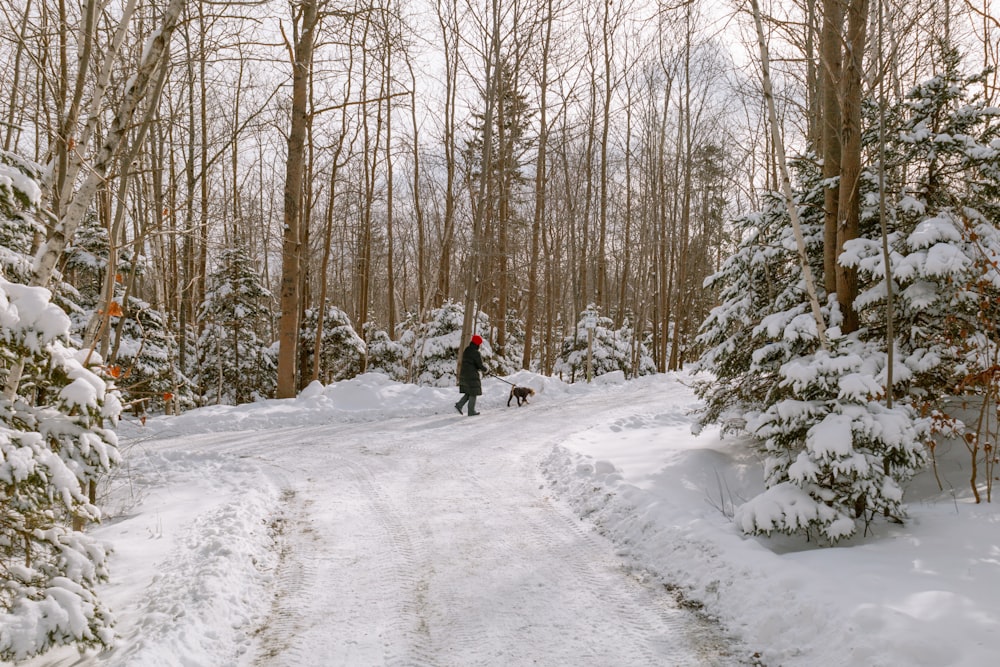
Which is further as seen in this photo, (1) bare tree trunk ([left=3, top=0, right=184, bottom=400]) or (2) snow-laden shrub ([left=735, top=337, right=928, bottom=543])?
(2) snow-laden shrub ([left=735, top=337, right=928, bottom=543])

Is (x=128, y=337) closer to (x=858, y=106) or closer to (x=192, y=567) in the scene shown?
(x=192, y=567)

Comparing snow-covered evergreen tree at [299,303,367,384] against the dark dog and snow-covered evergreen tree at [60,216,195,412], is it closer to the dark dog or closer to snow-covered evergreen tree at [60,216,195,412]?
snow-covered evergreen tree at [60,216,195,412]

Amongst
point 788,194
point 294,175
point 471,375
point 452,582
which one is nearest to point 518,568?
point 452,582

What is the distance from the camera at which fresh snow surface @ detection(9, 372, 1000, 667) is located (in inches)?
134

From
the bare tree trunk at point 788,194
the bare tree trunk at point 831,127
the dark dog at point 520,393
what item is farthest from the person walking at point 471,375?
the bare tree trunk at point 788,194

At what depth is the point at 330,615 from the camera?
389 centimetres

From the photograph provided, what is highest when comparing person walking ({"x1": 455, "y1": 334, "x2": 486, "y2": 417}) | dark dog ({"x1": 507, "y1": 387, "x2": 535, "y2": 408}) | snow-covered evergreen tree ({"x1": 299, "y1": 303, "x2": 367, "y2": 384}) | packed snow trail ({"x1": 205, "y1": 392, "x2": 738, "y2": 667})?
snow-covered evergreen tree ({"x1": 299, "y1": 303, "x2": 367, "y2": 384})

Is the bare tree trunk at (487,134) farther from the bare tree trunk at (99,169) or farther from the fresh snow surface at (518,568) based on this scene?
the bare tree trunk at (99,169)

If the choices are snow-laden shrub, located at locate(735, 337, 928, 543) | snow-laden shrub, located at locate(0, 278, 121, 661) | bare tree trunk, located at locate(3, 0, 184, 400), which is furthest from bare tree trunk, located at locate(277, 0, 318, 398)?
snow-laden shrub, located at locate(735, 337, 928, 543)

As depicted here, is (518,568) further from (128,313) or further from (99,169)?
(128,313)

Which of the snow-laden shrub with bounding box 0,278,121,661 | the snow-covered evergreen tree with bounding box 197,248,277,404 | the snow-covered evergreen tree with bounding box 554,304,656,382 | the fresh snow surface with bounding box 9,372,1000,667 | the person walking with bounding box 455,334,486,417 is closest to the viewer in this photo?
the snow-laden shrub with bounding box 0,278,121,661

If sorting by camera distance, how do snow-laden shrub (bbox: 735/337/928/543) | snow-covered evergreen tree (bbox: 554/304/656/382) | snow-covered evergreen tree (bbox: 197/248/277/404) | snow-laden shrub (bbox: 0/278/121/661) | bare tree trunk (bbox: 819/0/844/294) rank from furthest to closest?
snow-covered evergreen tree (bbox: 554/304/656/382), snow-covered evergreen tree (bbox: 197/248/277/404), bare tree trunk (bbox: 819/0/844/294), snow-laden shrub (bbox: 735/337/928/543), snow-laden shrub (bbox: 0/278/121/661)

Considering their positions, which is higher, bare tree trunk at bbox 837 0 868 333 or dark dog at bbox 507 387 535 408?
bare tree trunk at bbox 837 0 868 333

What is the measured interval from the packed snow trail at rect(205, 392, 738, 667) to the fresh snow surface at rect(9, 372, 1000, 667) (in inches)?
0.8
